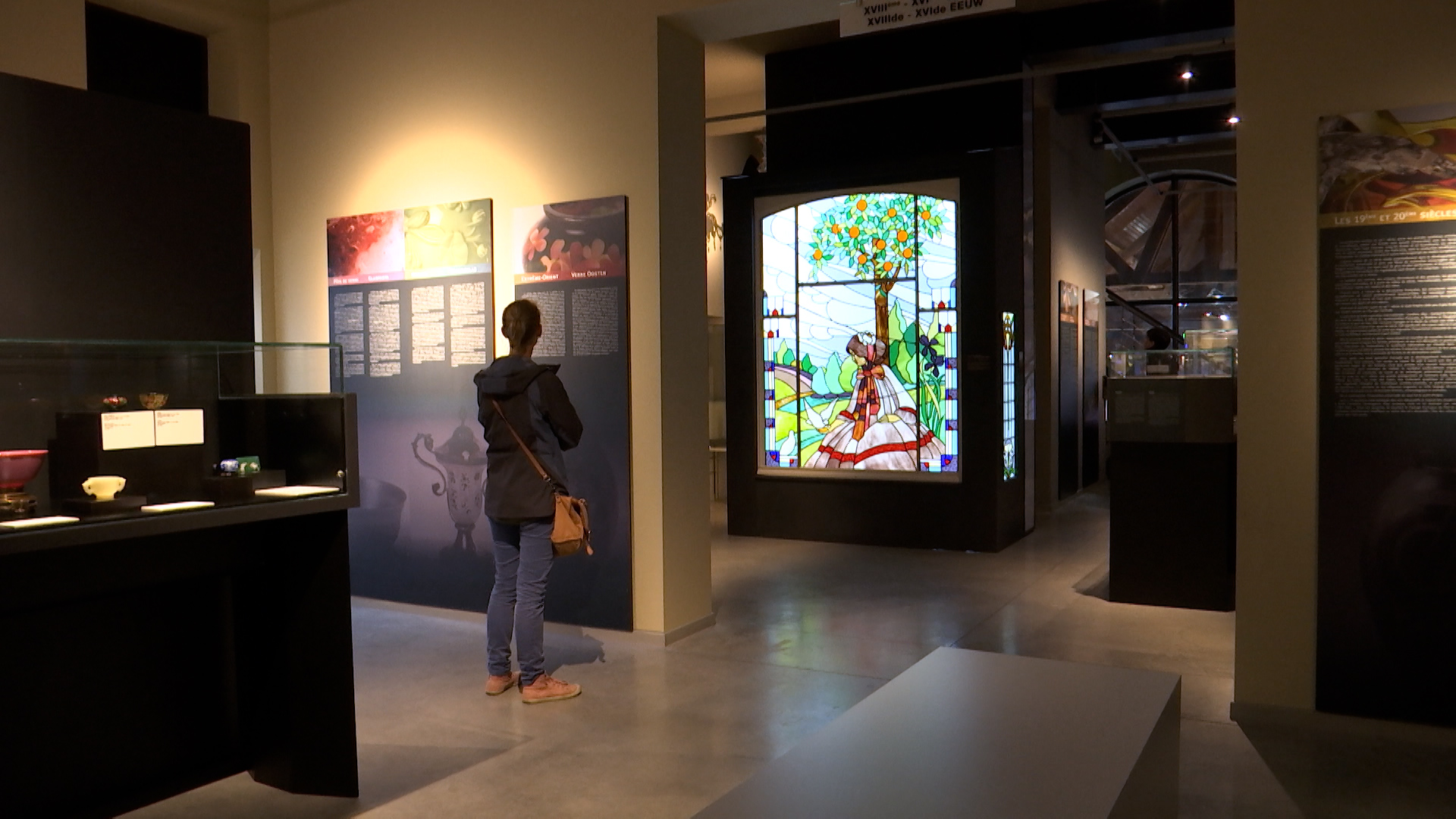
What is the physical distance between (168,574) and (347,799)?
96cm

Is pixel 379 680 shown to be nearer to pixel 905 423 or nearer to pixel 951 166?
pixel 905 423

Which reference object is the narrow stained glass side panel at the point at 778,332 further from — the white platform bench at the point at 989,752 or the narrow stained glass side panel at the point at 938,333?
the white platform bench at the point at 989,752

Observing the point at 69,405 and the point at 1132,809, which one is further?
the point at 69,405

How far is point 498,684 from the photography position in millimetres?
4562

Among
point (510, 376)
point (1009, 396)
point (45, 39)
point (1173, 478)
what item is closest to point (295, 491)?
point (510, 376)

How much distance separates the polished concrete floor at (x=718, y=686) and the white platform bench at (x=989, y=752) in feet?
3.63

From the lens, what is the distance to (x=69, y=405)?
3.00 meters

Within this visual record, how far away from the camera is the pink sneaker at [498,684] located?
14.9ft

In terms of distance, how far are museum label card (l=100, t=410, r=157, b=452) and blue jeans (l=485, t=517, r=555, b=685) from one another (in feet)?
5.20

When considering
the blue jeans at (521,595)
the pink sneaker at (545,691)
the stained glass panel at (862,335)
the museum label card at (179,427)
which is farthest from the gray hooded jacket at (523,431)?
the stained glass panel at (862,335)

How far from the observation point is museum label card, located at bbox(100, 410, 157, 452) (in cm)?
301

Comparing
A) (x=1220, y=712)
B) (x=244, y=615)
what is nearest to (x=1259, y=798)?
(x=1220, y=712)

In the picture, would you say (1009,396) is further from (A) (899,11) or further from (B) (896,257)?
(A) (899,11)

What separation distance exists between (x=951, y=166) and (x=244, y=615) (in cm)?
608
